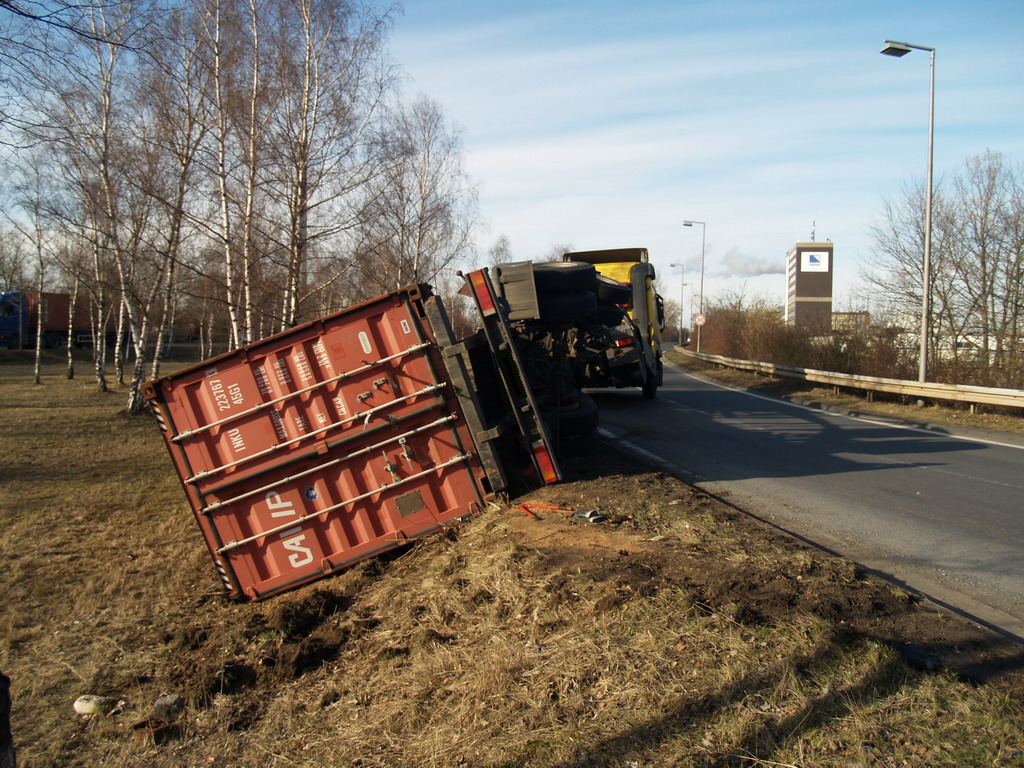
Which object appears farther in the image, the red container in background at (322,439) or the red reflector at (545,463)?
the red reflector at (545,463)

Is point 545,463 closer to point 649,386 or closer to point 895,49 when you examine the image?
point 649,386

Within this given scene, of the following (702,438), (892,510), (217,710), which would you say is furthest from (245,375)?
(702,438)

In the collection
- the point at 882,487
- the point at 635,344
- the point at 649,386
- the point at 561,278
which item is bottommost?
the point at 649,386

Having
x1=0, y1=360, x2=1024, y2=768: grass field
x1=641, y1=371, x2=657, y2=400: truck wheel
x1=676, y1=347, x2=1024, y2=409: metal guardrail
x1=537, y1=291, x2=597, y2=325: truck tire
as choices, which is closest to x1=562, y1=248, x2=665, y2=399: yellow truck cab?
x1=641, y1=371, x2=657, y2=400: truck wheel

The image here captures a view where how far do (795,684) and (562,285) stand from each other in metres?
5.63

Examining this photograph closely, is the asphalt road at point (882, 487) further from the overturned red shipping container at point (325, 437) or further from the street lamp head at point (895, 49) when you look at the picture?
the street lamp head at point (895, 49)

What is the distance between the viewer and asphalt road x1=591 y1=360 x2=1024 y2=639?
18.0 feet

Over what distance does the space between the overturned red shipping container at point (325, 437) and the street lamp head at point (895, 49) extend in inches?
580

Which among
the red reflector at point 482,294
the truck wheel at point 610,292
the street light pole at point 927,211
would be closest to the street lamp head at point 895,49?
the street light pole at point 927,211

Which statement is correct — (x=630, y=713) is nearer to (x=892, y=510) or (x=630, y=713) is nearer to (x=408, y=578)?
(x=408, y=578)

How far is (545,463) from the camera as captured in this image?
286 inches

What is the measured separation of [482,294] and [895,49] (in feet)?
46.7

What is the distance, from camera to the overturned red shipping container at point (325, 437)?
655cm

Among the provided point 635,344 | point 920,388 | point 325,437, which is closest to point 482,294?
point 325,437
